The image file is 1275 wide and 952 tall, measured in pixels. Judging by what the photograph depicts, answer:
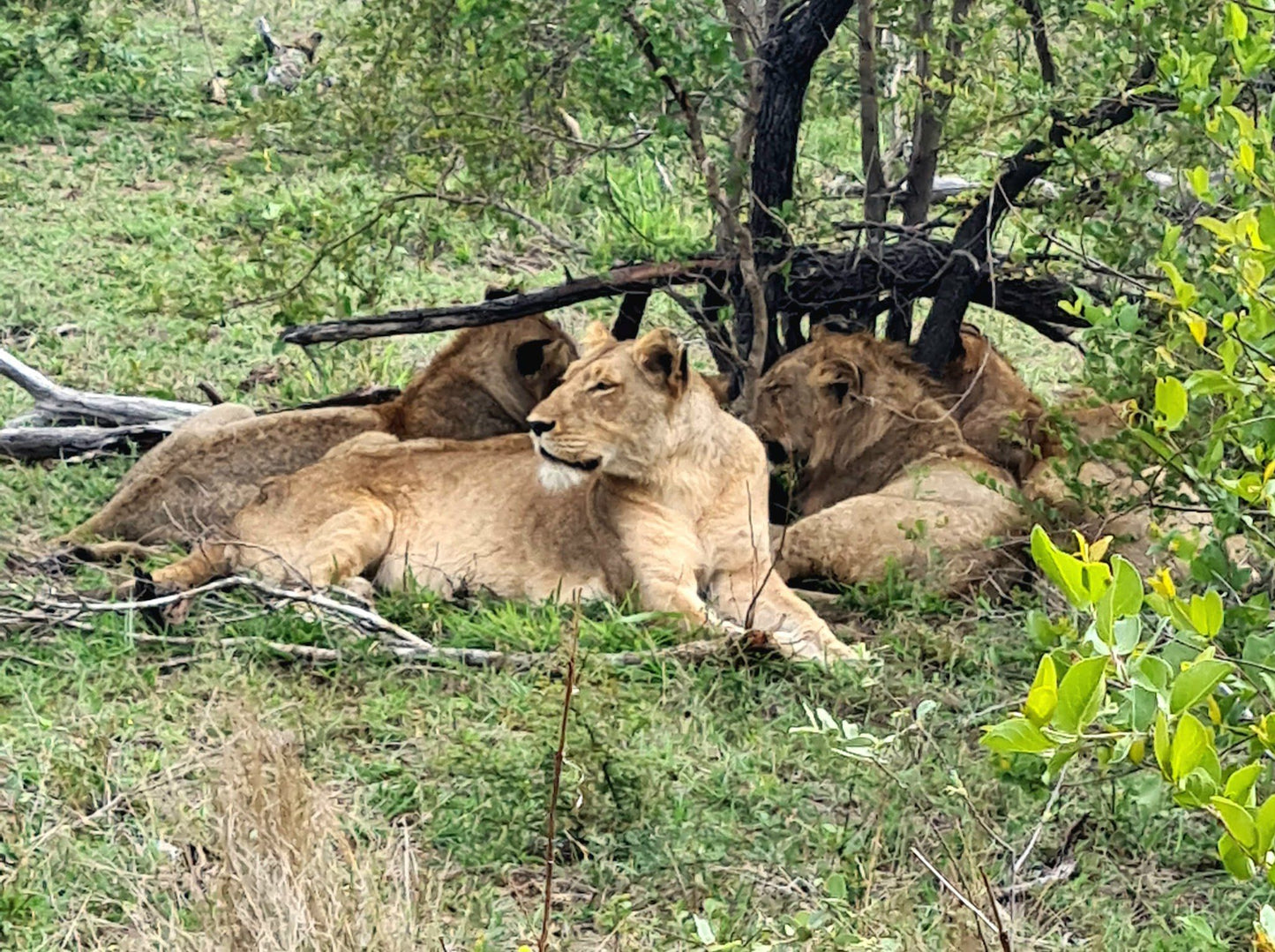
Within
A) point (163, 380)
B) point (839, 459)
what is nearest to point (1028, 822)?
point (839, 459)

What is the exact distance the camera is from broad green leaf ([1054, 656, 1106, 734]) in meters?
2.12

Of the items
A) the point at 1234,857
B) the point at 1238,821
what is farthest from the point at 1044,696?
the point at 1234,857

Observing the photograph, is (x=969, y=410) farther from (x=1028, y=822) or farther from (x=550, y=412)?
(x=1028, y=822)

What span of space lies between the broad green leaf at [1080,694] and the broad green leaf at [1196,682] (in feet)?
0.32

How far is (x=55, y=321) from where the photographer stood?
8828 mm

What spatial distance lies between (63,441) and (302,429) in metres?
1.13

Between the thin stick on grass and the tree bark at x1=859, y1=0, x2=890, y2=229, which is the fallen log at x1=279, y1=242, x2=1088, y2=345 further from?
the thin stick on grass

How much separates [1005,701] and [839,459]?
201cm

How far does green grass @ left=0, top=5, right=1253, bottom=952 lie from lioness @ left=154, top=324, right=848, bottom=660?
27 centimetres

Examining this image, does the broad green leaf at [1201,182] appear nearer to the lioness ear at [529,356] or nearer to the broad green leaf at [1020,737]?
the broad green leaf at [1020,737]

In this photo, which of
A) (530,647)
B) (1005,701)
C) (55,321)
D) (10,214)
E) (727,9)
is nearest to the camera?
(1005,701)

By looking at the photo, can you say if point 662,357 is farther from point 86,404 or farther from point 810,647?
point 86,404

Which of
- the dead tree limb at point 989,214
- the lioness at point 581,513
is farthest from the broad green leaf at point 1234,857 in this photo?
the dead tree limb at point 989,214

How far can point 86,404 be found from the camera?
296 inches
